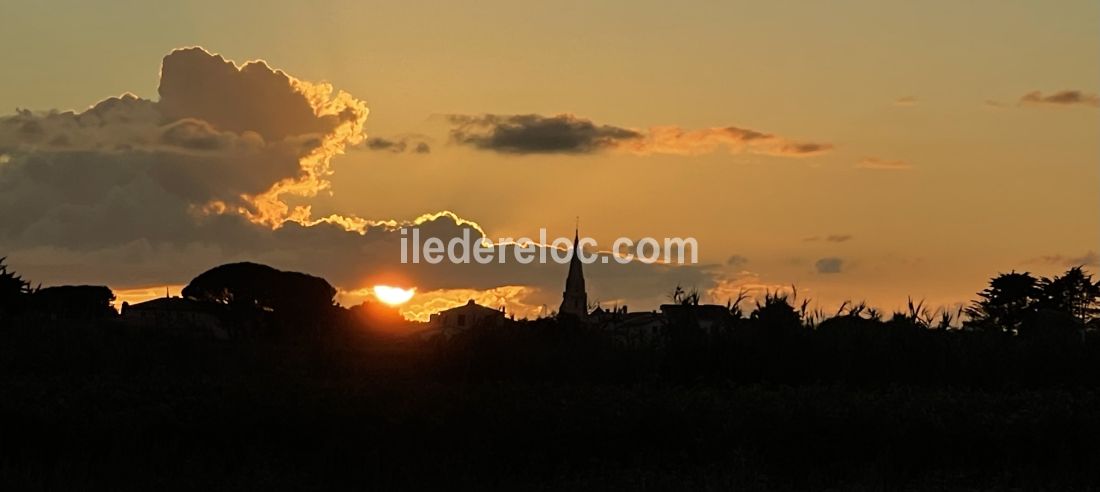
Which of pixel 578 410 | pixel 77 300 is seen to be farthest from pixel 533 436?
pixel 77 300

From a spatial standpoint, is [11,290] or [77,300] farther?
[77,300]

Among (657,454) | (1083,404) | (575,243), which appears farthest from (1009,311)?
(575,243)

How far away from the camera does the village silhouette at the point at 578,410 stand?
1800 centimetres

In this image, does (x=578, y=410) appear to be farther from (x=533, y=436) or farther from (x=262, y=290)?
(x=262, y=290)

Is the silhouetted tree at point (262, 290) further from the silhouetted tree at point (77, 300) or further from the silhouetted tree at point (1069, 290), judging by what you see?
the silhouetted tree at point (1069, 290)

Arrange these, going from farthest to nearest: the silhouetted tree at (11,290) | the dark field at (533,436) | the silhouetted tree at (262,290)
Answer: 1. the silhouetted tree at (262,290)
2. the silhouetted tree at (11,290)
3. the dark field at (533,436)

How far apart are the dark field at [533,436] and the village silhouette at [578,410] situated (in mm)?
37

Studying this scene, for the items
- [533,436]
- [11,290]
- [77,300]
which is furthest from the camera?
[77,300]

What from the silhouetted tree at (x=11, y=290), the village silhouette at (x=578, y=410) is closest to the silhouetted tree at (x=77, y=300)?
the silhouetted tree at (x=11, y=290)

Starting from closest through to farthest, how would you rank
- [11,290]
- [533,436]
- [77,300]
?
[533,436] → [11,290] → [77,300]

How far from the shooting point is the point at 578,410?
2008cm

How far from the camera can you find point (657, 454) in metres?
19.3

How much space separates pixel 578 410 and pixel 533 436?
806 millimetres

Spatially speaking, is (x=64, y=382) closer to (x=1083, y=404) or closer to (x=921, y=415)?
(x=921, y=415)
